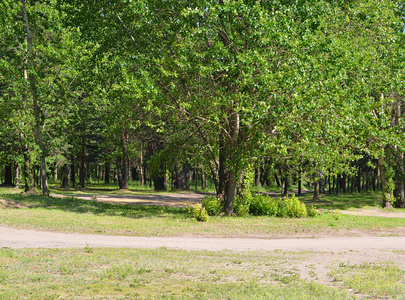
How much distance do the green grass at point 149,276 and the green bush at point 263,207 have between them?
9.54 metres

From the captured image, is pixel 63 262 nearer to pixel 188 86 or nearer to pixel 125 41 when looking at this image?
pixel 188 86

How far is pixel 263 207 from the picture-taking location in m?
20.1

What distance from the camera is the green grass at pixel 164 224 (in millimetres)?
14836

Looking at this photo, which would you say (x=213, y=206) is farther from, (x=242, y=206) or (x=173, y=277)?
(x=173, y=277)

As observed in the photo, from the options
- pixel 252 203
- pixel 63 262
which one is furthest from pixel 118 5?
pixel 63 262

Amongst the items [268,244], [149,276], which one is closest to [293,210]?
[268,244]

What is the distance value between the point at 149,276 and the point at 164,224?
8605 mm

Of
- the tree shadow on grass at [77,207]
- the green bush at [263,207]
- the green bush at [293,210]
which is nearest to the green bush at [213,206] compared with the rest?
the tree shadow on grass at [77,207]

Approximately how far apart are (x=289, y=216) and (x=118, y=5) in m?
12.3

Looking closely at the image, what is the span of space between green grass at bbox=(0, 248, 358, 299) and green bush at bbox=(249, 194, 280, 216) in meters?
9.54

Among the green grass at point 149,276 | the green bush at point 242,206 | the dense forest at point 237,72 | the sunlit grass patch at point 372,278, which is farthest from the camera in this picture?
the green bush at point 242,206

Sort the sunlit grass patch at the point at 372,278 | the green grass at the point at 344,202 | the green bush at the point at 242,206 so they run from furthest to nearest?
the green grass at the point at 344,202 < the green bush at the point at 242,206 < the sunlit grass patch at the point at 372,278

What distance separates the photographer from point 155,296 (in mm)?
6551

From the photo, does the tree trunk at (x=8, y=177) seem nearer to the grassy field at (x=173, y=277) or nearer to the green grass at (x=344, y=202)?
the green grass at (x=344, y=202)
